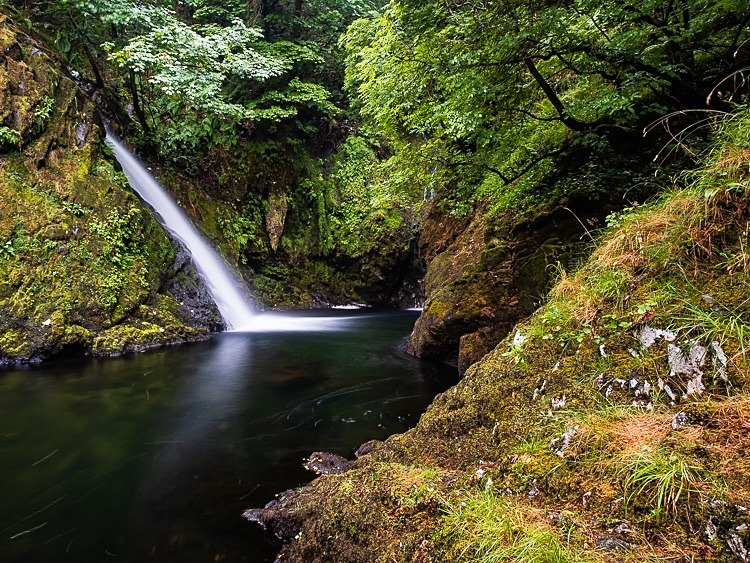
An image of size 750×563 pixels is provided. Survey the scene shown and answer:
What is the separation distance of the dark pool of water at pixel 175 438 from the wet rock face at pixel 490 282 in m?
0.69

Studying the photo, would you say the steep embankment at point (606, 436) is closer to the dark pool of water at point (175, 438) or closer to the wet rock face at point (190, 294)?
the dark pool of water at point (175, 438)

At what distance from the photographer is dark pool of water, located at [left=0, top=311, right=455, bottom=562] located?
286cm

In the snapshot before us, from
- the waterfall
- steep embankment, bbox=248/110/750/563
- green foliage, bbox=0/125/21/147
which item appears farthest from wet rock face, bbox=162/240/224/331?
steep embankment, bbox=248/110/750/563

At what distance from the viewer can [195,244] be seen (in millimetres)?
12211

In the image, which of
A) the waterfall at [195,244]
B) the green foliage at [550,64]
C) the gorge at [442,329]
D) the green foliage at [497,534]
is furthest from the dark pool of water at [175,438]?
the green foliage at [550,64]

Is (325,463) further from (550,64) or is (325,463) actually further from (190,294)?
(190,294)

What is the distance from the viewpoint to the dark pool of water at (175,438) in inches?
113

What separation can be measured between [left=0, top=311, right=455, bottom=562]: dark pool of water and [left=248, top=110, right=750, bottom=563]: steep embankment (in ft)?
2.70

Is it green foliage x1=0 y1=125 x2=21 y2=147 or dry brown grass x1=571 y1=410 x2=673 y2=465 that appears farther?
green foliage x1=0 y1=125 x2=21 y2=147

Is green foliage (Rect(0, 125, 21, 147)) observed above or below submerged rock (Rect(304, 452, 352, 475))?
above

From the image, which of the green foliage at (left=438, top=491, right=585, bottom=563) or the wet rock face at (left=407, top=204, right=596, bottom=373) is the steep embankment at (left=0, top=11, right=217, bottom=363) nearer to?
the wet rock face at (left=407, top=204, right=596, bottom=373)

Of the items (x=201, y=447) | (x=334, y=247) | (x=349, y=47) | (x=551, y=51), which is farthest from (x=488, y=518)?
(x=334, y=247)

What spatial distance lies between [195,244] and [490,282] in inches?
375

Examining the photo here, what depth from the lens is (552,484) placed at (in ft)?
5.94
